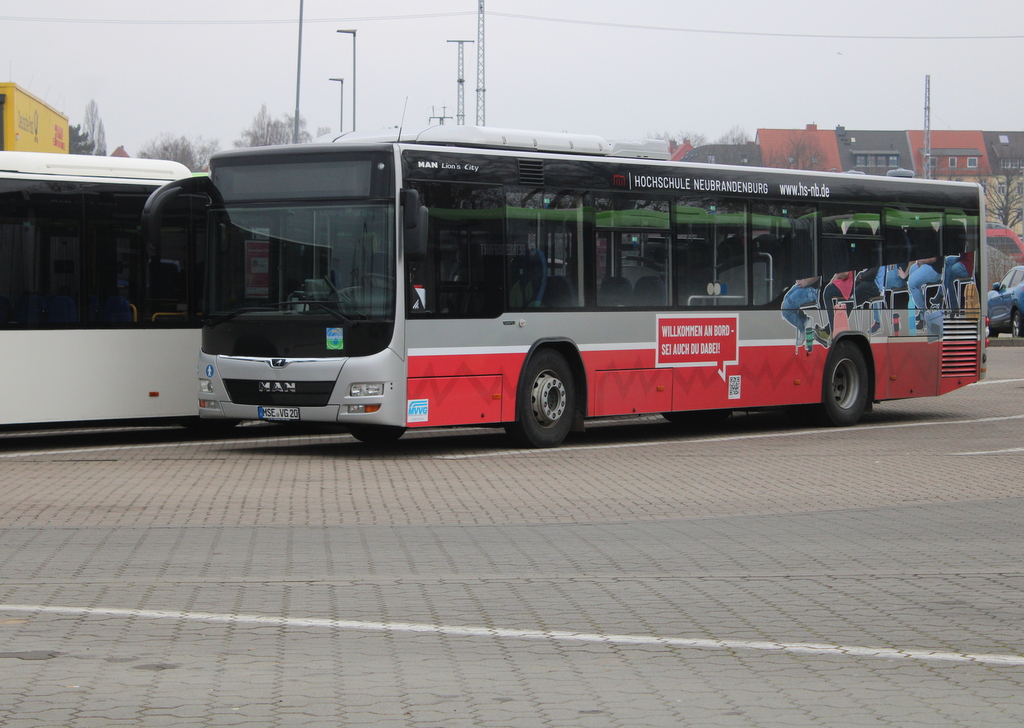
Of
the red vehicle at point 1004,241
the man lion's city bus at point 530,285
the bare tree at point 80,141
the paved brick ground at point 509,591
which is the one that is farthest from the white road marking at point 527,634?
the bare tree at point 80,141

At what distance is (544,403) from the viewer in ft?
50.2

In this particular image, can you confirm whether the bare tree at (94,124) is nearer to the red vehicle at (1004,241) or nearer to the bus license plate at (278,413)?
the red vehicle at (1004,241)

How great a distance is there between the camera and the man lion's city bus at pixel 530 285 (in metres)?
14.0

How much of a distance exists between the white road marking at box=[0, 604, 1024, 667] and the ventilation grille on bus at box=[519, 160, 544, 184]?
8.87m

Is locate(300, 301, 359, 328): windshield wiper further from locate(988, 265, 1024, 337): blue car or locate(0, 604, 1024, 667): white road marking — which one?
locate(988, 265, 1024, 337): blue car

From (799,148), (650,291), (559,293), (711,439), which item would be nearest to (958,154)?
(799,148)

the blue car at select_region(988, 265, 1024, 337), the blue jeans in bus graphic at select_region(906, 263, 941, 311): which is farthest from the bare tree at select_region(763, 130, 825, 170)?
the blue jeans in bus graphic at select_region(906, 263, 941, 311)

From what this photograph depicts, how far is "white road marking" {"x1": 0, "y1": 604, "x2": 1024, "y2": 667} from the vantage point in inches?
243

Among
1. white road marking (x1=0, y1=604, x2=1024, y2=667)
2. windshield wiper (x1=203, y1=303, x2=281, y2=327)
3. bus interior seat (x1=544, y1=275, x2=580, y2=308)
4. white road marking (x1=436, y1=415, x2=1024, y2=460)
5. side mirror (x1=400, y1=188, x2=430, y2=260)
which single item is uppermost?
side mirror (x1=400, y1=188, x2=430, y2=260)

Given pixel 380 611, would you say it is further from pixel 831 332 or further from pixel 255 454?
pixel 831 332

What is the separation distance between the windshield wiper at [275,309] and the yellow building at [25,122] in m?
6.23

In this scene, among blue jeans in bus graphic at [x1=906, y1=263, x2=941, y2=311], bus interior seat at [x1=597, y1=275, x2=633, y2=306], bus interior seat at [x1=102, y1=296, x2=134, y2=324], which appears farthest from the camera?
blue jeans in bus graphic at [x1=906, y1=263, x2=941, y2=311]

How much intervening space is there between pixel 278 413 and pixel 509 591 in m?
6.97

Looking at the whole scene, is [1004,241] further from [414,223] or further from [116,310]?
[414,223]
